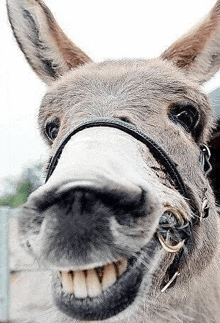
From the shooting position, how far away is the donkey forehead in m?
1.95

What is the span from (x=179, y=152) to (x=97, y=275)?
839mm

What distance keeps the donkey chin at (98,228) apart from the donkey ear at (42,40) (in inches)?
49.8

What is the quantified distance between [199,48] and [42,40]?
43.6 inches

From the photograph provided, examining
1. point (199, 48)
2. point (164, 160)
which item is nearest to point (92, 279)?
point (164, 160)

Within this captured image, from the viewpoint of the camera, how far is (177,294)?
2.08m

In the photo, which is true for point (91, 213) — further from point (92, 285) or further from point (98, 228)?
point (92, 285)

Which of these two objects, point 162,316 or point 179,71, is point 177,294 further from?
point 179,71

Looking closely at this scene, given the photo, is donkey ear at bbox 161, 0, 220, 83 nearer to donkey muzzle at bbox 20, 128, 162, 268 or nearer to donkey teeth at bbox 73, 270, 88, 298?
donkey muzzle at bbox 20, 128, 162, 268

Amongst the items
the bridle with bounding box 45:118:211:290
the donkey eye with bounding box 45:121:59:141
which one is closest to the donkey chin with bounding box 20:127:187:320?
the bridle with bounding box 45:118:211:290

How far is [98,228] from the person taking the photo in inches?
48.3

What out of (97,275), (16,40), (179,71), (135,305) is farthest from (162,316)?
(16,40)

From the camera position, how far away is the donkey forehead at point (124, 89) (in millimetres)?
1948

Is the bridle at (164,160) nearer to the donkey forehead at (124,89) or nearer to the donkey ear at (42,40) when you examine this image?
the donkey forehead at (124,89)

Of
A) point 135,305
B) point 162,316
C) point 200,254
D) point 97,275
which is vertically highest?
point 97,275
